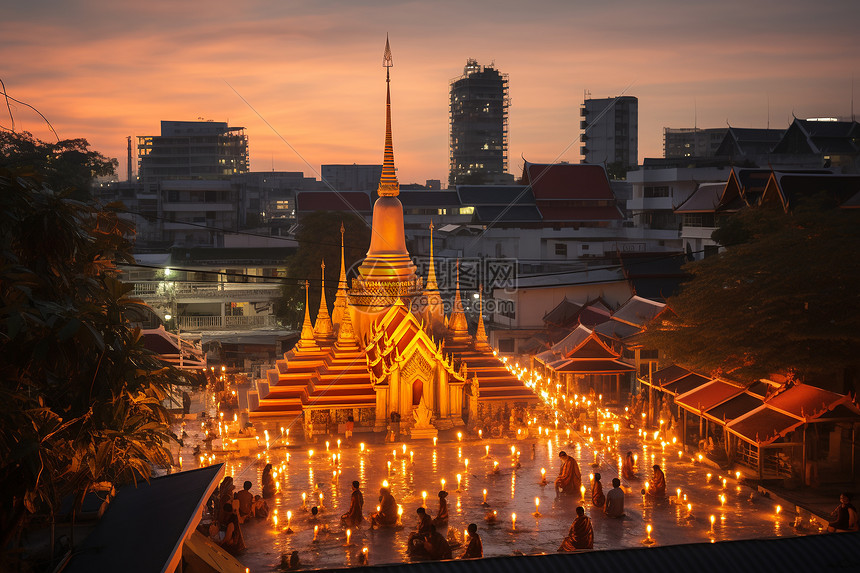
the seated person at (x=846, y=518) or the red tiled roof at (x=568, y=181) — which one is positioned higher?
the red tiled roof at (x=568, y=181)

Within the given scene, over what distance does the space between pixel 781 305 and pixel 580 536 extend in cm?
858

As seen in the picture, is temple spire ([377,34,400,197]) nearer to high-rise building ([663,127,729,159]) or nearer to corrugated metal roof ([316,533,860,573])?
corrugated metal roof ([316,533,860,573])

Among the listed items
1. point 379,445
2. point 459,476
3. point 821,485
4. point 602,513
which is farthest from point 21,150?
point 821,485

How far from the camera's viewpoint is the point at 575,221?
6550cm

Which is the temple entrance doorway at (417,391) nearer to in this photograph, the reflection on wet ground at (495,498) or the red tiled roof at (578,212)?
the reflection on wet ground at (495,498)

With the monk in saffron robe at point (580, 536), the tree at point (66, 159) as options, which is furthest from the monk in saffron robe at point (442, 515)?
the tree at point (66, 159)

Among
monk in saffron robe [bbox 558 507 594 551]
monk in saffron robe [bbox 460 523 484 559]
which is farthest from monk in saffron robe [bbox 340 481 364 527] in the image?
monk in saffron robe [bbox 558 507 594 551]

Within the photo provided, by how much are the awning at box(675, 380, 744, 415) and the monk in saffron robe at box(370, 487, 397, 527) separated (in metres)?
9.00

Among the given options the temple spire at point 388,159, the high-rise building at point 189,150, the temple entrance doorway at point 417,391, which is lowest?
the temple entrance doorway at point 417,391

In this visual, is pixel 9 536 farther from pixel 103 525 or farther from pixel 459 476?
pixel 459 476

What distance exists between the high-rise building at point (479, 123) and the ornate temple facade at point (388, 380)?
115 m

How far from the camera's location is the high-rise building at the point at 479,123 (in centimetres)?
14512

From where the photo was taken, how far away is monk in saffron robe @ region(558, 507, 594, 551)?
15.2 meters

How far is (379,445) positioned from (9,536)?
15.5 m
